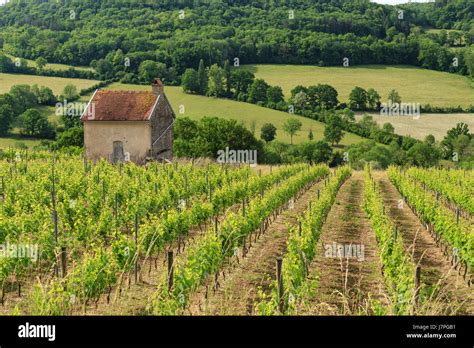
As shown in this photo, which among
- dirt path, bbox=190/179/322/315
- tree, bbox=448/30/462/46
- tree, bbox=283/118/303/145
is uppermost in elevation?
tree, bbox=448/30/462/46

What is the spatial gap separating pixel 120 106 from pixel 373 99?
156 feet

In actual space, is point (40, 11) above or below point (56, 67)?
above

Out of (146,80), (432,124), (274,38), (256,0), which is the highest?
(256,0)

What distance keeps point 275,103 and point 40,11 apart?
65.2 metres

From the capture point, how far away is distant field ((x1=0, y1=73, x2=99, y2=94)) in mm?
74625

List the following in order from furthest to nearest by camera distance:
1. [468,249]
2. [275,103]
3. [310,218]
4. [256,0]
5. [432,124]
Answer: [256,0] < [275,103] < [432,124] < [310,218] < [468,249]

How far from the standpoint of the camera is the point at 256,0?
467ft

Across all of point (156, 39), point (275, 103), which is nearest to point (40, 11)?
point (156, 39)

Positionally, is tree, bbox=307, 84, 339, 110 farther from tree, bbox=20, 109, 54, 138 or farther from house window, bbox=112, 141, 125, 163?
house window, bbox=112, 141, 125, 163

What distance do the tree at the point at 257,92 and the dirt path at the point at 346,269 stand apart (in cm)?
5557

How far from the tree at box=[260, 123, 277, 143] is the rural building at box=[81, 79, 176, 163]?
96.2 ft

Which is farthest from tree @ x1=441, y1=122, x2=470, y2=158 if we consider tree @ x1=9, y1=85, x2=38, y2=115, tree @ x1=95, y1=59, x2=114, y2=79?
tree @ x1=95, y1=59, x2=114, y2=79

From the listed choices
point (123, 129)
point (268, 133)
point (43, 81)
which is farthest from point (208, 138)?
point (43, 81)
